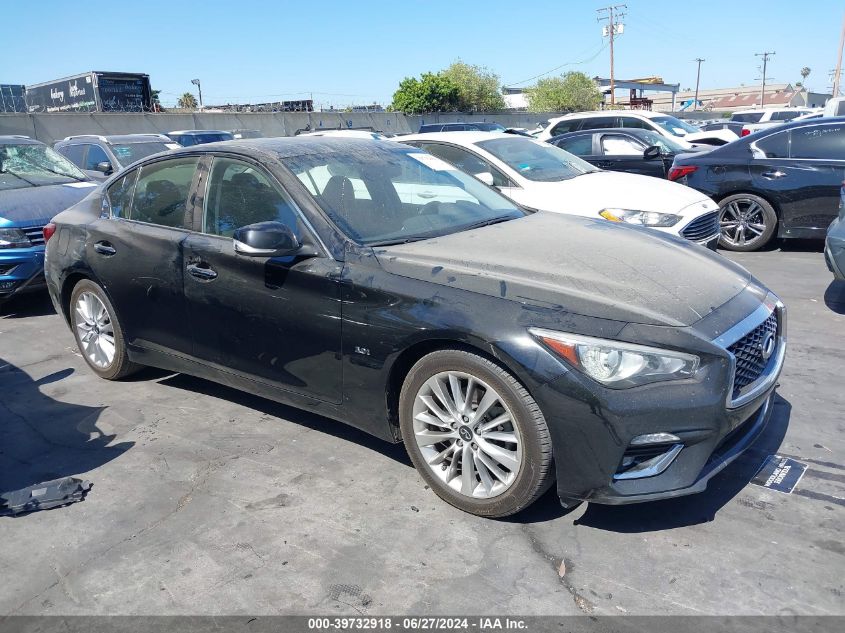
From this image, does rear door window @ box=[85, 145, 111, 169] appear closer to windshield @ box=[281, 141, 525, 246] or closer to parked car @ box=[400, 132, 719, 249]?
parked car @ box=[400, 132, 719, 249]

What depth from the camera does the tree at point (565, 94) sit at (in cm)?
6369

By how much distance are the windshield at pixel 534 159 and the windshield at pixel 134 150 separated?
614cm

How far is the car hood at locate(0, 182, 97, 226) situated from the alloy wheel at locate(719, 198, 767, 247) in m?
7.64

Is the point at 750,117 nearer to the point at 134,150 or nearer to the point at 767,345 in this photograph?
the point at 134,150

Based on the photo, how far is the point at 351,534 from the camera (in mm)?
3266

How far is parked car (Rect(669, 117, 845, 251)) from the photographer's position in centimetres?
844

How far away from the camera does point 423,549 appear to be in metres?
3.13

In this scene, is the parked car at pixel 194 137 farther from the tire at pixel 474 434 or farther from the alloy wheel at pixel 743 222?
the tire at pixel 474 434

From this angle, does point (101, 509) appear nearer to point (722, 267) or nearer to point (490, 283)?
point (490, 283)

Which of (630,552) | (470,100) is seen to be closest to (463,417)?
(630,552)

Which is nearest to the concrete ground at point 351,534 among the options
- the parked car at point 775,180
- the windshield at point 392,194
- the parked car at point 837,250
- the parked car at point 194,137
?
the windshield at point 392,194

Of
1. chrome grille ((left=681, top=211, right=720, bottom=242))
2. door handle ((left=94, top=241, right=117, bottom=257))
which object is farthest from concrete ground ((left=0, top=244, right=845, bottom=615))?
chrome grille ((left=681, top=211, right=720, bottom=242))

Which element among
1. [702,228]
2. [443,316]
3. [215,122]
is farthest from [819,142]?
[215,122]

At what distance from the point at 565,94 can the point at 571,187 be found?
59965 millimetres
